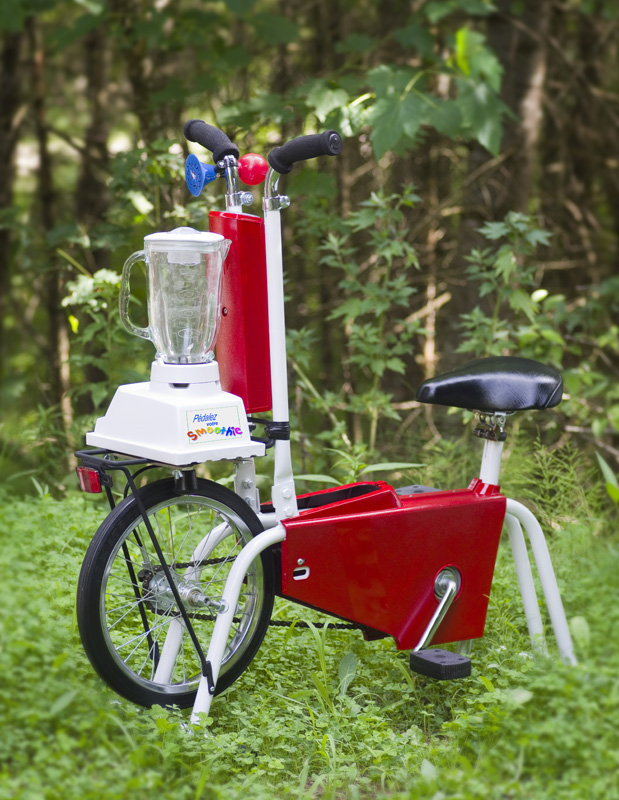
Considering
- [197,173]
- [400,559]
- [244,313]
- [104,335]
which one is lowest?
[400,559]

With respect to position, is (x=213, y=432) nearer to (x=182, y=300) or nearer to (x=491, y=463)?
(x=182, y=300)

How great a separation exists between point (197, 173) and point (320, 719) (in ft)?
5.02

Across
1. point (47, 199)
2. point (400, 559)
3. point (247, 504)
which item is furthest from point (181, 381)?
point (47, 199)

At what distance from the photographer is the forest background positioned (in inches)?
160

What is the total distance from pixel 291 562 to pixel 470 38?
2.84 metres

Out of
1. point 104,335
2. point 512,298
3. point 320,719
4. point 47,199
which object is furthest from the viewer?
point 47,199

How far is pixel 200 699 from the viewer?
2.25m

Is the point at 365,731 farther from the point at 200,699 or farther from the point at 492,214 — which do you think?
the point at 492,214

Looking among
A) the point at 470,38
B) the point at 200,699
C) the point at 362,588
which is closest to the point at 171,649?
the point at 200,699

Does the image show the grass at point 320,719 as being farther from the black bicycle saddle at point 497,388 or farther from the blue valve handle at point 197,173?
the blue valve handle at point 197,173

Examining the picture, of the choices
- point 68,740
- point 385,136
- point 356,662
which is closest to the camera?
point 68,740

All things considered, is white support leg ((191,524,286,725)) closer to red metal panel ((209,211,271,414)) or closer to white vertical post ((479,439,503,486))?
red metal panel ((209,211,271,414))

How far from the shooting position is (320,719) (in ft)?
Result: 7.92

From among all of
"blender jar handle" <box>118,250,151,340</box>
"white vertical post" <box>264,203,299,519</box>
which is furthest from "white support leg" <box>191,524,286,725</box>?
"blender jar handle" <box>118,250,151,340</box>
